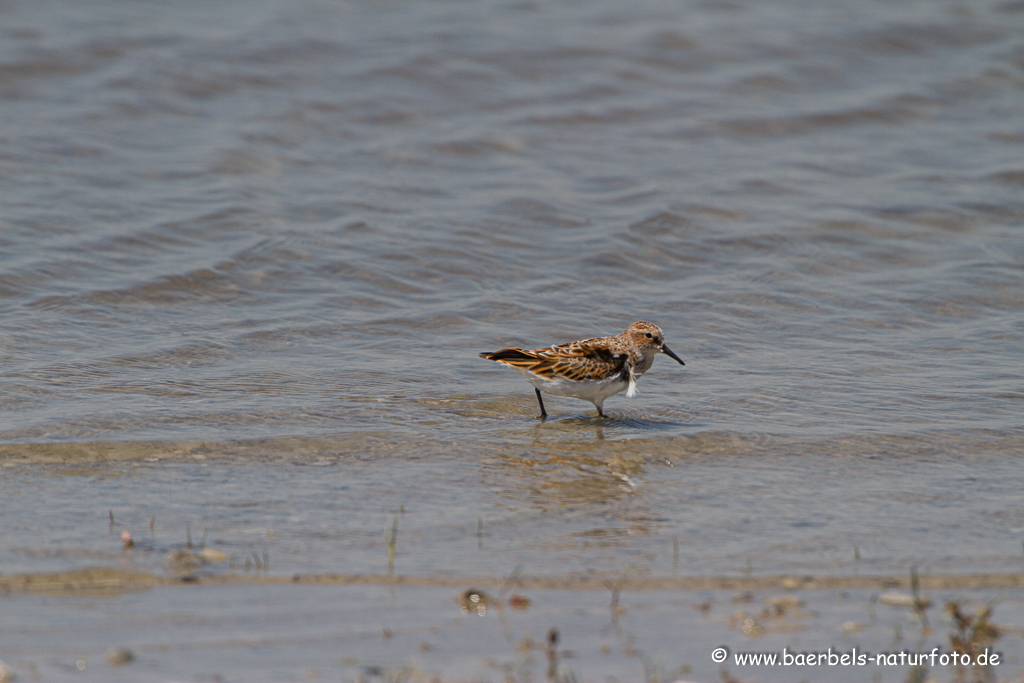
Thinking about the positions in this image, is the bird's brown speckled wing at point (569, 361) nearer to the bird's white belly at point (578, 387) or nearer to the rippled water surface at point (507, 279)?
the bird's white belly at point (578, 387)

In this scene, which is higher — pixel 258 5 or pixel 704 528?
pixel 258 5

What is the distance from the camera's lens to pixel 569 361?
7.93 metres

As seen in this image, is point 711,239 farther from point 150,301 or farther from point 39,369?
point 39,369

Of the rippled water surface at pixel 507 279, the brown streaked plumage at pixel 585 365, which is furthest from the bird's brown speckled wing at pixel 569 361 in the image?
the rippled water surface at pixel 507 279

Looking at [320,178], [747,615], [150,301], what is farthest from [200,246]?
[747,615]

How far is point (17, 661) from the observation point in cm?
414

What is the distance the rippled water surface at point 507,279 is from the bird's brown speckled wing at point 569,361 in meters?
0.42

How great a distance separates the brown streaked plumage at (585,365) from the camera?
25.9 ft

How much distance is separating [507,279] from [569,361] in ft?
11.6

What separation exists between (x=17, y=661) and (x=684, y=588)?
9.22 ft

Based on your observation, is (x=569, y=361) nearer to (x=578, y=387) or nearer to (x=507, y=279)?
(x=578, y=387)

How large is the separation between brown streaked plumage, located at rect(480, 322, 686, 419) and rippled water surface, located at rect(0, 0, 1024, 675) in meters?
0.31

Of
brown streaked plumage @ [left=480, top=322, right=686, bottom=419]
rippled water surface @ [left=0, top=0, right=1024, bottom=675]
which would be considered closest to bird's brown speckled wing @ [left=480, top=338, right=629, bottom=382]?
brown streaked plumage @ [left=480, top=322, right=686, bottom=419]

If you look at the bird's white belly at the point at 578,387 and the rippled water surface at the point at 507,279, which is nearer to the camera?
the rippled water surface at the point at 507,279
